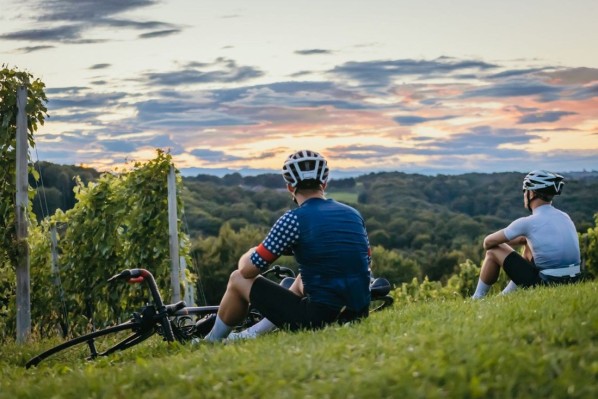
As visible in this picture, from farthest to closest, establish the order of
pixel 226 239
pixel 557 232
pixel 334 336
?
pixel 226 239 → pixel 557 232 → pixel 334 336

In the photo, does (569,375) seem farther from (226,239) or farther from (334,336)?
(226,239)

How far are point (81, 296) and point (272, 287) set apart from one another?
9305mm

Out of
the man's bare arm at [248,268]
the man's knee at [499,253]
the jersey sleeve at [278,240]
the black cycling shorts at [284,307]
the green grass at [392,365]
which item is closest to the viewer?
the green grass at [392,365]

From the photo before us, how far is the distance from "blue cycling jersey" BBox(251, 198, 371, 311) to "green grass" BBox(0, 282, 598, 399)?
1.39 ft

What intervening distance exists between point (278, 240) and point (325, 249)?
0.43 meters

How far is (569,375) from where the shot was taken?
212 inches

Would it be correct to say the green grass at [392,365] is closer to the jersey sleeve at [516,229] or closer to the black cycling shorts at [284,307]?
the black cycling shorts at [284,307]

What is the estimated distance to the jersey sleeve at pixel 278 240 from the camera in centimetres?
787

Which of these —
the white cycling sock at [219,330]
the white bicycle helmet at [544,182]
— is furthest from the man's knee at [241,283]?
the white bicycle helmet at [544,182]

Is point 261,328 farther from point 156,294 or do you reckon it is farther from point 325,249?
point 325,249

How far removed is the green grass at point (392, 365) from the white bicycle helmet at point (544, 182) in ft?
9.21

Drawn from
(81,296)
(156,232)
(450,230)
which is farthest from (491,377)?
(450,230)

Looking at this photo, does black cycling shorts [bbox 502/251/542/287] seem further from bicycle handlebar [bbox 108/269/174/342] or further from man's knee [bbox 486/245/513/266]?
bicycle handlebar [bbox 108/269/174/342]

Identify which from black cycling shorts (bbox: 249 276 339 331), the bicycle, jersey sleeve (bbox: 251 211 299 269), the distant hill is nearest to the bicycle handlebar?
the bicycle
